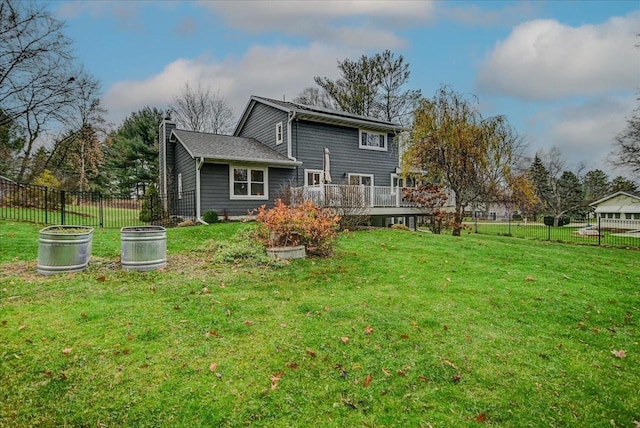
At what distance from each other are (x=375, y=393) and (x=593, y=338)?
3.27 metres

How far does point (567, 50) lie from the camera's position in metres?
15.5

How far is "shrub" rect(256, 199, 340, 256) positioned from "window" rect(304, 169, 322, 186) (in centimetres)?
952

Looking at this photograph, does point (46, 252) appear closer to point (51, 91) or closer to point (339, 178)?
point (339, 178)

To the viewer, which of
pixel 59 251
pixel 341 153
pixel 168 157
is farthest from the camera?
pixel 341 153

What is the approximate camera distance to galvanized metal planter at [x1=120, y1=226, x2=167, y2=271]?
617 cm

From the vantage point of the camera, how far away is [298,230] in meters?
7.75

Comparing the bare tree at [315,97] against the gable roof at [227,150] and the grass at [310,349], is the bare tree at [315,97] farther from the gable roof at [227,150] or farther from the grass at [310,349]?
the grass at [310,349]

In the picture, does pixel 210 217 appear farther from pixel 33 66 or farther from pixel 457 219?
pixel 33 66

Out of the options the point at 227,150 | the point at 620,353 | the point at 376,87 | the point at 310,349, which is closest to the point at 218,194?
the point at 227,150

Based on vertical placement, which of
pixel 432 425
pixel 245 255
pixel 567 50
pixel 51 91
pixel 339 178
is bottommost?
pixel 432 425

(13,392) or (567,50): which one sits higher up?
(567,50)

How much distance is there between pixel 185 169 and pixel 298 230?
10843mm

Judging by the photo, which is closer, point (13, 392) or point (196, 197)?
point (13, 392)

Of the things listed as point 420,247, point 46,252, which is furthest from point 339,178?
point 46,252
